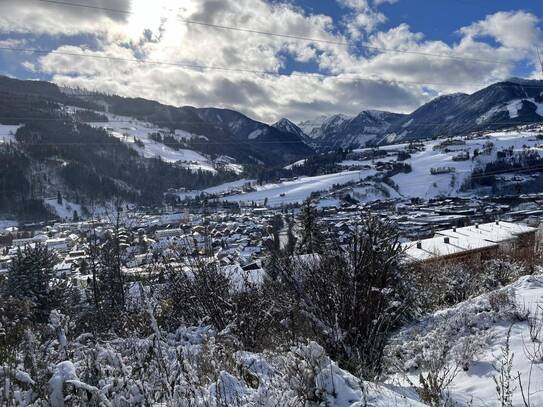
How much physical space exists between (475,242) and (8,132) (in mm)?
173253

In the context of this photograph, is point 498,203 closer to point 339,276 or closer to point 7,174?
point 339,276

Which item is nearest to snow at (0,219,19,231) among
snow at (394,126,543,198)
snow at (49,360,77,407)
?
snow at (394,126,543,198)

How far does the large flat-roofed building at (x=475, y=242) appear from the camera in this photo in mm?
31209

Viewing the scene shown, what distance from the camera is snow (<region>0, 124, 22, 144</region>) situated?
147m

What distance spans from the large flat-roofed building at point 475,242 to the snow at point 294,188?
239 ft

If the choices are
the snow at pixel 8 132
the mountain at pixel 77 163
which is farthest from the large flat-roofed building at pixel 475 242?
the snow at pixel 8 132

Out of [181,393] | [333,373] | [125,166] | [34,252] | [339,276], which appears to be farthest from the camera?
[125,166]

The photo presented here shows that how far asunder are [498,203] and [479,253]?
72948 mm

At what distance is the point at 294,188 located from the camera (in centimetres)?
13500

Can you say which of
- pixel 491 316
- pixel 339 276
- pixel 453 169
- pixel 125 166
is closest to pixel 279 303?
pixel 339 276

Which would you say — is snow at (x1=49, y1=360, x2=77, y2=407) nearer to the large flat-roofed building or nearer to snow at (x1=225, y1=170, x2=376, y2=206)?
the large flat-roofed building

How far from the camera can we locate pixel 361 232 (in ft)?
17.2

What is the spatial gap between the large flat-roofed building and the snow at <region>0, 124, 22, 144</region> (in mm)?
156018

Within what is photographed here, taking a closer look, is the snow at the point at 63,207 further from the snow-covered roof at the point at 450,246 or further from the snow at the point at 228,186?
the snow-covered roof at the point at 450,246
